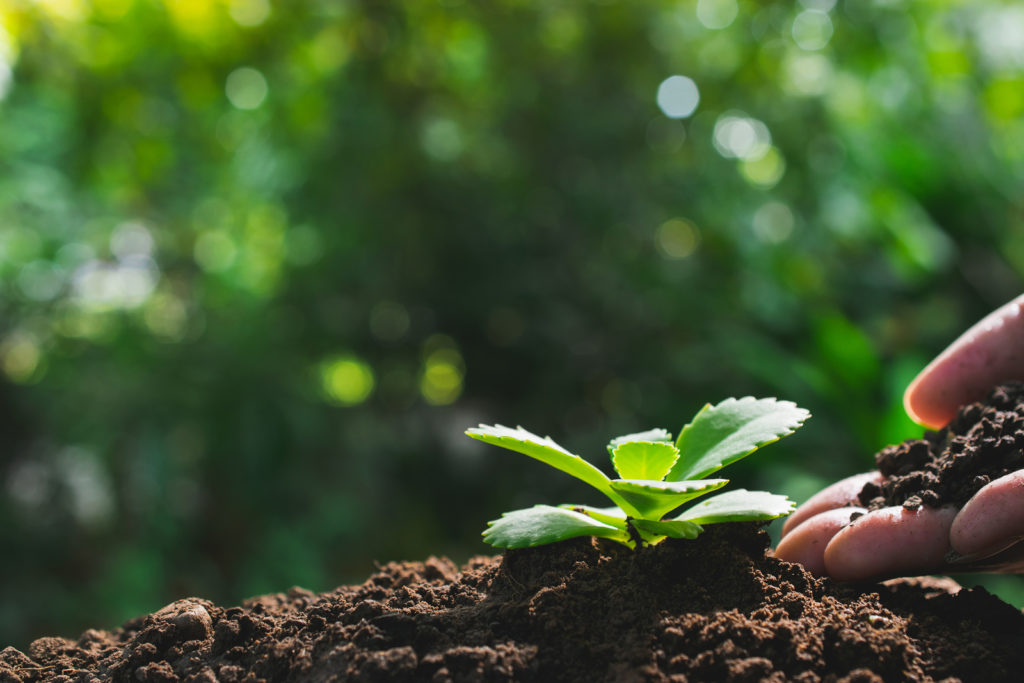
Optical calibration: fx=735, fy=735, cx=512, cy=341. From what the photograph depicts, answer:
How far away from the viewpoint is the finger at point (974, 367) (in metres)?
1.35

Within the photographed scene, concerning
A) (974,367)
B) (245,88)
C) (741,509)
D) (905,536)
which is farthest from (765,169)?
(741,509)

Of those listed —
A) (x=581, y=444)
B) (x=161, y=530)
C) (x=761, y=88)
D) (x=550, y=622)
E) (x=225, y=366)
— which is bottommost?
(x=550, y=622)

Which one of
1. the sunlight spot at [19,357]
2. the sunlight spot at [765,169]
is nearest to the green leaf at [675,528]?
the sunlight spot at [765,169]

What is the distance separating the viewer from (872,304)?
3844 mm

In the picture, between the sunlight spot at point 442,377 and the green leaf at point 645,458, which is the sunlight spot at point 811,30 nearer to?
the sunlight spot at point 442,377

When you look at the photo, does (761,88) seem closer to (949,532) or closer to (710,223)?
(710,223)

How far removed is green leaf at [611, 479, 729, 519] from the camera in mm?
871

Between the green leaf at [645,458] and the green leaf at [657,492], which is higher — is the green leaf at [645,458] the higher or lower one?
the higher one

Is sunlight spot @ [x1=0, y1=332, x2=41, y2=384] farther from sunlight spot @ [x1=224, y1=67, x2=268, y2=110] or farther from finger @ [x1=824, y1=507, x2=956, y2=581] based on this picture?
finger @ [x1=824, y1=507, x2=956, y2=581]

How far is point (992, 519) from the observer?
3.03 ft

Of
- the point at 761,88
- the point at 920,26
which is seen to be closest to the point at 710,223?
the point at 761,88

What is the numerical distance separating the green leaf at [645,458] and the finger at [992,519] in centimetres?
37

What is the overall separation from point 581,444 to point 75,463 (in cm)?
242

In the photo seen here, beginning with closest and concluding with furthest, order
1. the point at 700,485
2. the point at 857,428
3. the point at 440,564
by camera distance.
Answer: the point at 700,485 < the point at 440,564 < the point at 857,428
